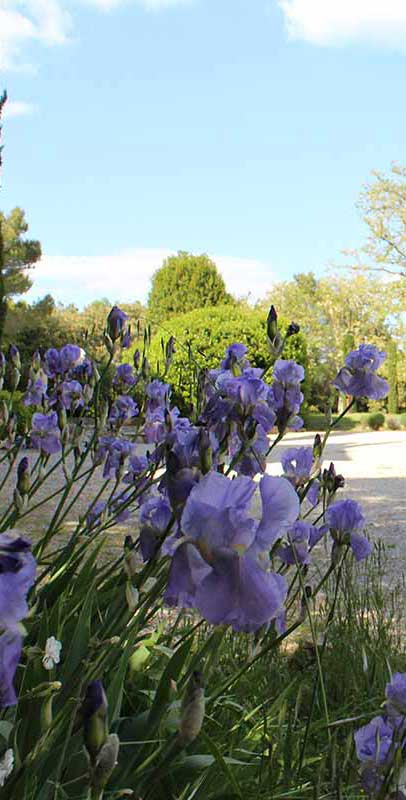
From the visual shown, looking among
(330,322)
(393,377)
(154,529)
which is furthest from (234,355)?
(330,322)

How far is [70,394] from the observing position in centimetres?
256

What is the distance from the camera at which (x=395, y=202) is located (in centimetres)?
2470

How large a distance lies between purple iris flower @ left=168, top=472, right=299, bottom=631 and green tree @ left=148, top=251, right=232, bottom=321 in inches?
750

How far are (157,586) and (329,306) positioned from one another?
32477 mm

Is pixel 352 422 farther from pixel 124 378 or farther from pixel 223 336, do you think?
pixel 124 378

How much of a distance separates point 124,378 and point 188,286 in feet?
57.6

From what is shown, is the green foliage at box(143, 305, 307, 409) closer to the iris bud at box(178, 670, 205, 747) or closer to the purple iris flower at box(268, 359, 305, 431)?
the purple iris flower at box(268, 359, 305, 431)

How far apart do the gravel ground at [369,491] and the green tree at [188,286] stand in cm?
684

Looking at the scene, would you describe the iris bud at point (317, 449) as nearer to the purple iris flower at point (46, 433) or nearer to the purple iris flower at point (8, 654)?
the purple iris flower at point (46, 433)

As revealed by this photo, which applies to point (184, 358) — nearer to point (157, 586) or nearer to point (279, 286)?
point (157, 586)

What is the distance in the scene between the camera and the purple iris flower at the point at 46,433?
8.04ft

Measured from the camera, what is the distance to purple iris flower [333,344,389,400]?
5.54ft

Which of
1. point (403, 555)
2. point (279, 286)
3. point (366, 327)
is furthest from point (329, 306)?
point (403, 555)

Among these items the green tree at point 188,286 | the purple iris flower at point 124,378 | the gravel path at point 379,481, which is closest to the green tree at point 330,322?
the green tree at point 188,286
